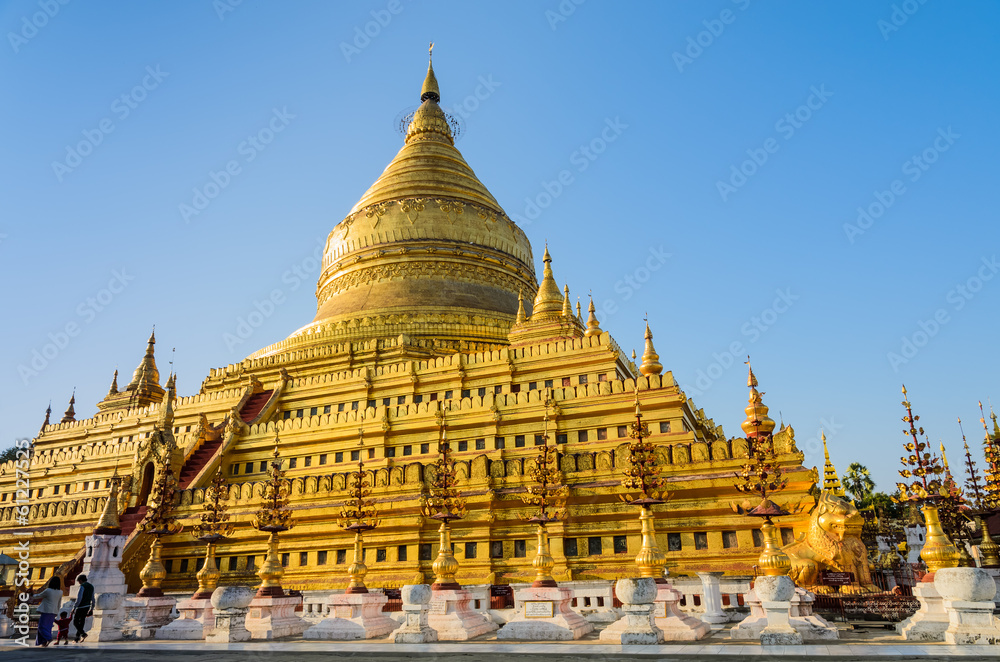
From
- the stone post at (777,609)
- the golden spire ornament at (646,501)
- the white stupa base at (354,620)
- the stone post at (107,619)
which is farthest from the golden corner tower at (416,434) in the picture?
the stone post at (777,609)

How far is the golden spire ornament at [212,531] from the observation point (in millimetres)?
19156

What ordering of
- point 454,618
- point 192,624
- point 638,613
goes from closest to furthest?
point 638,613
point 454,618
point 192,624

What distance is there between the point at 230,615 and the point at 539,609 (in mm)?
7376

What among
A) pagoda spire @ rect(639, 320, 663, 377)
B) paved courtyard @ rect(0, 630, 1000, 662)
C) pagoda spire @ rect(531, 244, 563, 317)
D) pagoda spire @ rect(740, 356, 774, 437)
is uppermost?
pagoda spire @ rect(531, 244, 563, 317)

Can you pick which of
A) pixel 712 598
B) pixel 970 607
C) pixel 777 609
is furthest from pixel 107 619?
pixel 970 607

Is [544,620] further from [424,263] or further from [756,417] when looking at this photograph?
[424,263]

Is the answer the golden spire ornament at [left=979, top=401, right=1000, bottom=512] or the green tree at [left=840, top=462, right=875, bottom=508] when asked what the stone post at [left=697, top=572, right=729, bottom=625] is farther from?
the green tree at [left=840, top=462, right=875, bottom=508]

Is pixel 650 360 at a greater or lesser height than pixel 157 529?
greater

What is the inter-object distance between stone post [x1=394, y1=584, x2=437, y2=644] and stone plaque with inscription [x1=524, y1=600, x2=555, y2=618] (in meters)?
2.08

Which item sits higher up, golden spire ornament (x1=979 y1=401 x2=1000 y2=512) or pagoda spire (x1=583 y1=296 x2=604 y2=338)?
pagoda spire (x1=583 y1=296 x2=604 y2=338)

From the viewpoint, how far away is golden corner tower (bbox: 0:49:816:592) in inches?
864

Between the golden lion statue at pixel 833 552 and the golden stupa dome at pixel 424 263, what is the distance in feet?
76.1

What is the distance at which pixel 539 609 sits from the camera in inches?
586

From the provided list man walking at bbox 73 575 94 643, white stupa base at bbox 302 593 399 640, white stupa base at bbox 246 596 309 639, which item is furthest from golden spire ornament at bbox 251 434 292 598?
man walking at bbox 73 575 94 643
